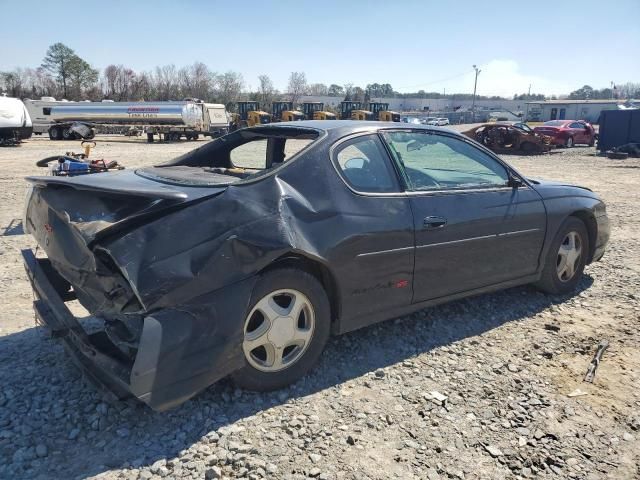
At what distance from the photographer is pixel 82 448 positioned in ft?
8.25

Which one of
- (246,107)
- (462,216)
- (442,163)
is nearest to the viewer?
(462,216)

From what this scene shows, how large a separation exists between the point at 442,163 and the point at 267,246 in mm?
2110

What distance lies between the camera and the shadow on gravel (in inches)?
96.5

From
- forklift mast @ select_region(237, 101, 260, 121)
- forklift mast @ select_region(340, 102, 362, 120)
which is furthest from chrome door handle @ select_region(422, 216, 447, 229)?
forklift mast @ select_region(340, 102, 362, 120)

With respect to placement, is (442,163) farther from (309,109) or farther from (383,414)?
(309,109)

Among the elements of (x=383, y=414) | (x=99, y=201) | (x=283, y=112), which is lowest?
(x=383, y=414)

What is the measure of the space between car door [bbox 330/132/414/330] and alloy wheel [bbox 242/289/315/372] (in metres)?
0.30

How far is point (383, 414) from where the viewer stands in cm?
288

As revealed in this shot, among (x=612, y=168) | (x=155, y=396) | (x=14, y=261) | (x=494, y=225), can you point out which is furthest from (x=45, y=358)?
(x=612, y=168)

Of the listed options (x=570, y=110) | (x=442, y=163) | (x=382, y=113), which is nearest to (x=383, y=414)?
(x=442, y=163)

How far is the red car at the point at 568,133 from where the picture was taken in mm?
27844

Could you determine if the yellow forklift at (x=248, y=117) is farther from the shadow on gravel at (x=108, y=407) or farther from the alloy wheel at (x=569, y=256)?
the shadow on gravel at (x=108, y=407)

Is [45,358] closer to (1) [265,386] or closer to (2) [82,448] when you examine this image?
(2) [82,448]

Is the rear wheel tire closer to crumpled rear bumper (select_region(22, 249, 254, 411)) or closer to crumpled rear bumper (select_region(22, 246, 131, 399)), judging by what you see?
crumpled rear bumper (select_region(22, 249, 254, 411))
